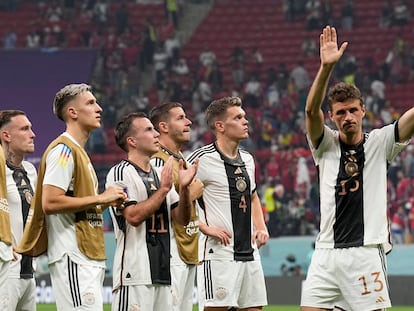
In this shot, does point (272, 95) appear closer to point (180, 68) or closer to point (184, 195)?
point (180, 68)

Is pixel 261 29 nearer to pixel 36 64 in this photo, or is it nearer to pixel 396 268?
pixel 36 64

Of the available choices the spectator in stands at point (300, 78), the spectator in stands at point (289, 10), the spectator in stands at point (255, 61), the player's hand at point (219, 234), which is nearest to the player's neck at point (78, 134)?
the player's hand at point (219, 234)

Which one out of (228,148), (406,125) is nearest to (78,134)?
(406,125)

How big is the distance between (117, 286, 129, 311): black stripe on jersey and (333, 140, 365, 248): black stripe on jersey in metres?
1.61

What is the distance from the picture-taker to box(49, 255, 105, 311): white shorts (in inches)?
298

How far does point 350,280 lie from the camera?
789 centimetres

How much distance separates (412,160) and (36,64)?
9108 millimetres

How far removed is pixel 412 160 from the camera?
22.8 m

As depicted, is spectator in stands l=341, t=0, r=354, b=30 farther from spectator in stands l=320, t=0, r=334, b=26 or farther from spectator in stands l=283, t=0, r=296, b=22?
spectator in stands l=283, t=0, r=296, b=22

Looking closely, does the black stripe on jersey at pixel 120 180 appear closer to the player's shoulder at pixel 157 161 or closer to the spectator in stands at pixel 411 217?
the player's shoulder at pixel 157 161

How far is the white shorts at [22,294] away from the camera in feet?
29.8

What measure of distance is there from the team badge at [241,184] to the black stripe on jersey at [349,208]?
2.16 metres

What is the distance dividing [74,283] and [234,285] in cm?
258

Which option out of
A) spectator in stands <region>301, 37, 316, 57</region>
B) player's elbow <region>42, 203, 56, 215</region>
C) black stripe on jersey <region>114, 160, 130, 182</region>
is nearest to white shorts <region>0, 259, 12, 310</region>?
player's elbow <region>42, 203, 56, 215</region>
